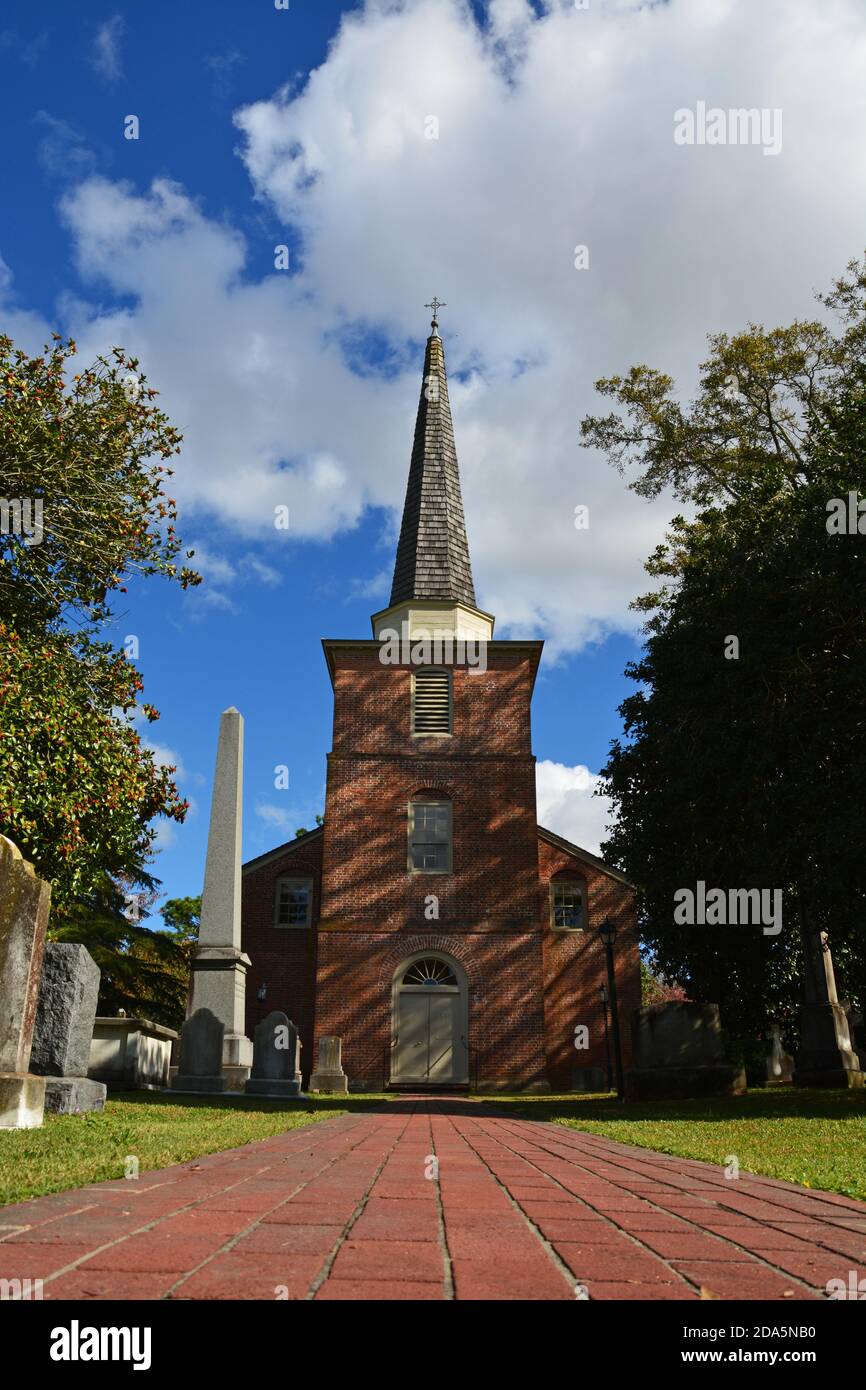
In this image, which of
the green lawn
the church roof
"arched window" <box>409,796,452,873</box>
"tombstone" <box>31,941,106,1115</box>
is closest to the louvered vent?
"arched window" <box>409,796,452,873</box>

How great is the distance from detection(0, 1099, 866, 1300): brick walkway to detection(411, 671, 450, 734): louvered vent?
2043 centimetres

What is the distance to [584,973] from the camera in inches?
981

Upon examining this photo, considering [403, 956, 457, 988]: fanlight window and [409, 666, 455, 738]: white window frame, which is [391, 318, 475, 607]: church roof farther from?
[403, 956, 457, 988]: fanlight window

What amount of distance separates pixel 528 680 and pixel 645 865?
1037 centimetres

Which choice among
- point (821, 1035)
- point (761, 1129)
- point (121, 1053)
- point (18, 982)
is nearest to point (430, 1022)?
point (821, 1035)

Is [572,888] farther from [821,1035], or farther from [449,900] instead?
[821,1035]

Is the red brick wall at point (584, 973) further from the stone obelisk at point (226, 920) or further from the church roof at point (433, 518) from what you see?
the stone obelisk at point (226, 920)

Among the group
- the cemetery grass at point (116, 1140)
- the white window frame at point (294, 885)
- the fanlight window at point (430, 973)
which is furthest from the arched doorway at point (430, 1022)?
the cemetery grass at point (116, 1140)

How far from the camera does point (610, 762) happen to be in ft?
63.1

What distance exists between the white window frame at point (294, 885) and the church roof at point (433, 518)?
8450mm

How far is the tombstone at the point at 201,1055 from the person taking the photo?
14.7m

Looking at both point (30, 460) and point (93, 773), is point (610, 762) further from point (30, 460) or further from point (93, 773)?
point (30, 460)

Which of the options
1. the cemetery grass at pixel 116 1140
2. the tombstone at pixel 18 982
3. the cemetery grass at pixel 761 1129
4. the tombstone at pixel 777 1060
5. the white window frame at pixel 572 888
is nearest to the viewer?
the cemetery grass at pixel 116 1140

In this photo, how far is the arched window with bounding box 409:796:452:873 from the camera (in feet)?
80.0
